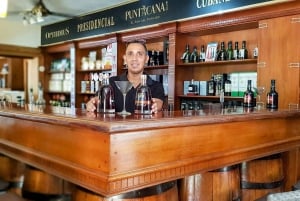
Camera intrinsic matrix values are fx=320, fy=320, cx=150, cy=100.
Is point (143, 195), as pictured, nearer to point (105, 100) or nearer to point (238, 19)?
point (105, 100)

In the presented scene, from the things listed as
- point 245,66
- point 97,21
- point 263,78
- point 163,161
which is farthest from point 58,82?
point 163,161

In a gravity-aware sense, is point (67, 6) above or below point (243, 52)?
above

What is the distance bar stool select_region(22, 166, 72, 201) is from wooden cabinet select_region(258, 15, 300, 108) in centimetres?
257

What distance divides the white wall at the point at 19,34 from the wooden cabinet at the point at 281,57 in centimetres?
539

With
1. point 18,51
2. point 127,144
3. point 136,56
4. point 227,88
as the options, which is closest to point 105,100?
point 127,144

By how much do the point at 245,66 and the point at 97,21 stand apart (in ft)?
9.81

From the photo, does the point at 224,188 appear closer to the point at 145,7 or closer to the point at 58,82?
the point at 145,7

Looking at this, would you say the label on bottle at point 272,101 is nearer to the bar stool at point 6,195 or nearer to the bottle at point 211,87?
the bottle at point 211,87

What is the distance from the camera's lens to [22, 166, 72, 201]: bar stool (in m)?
1.87

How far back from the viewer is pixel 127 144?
1.33m

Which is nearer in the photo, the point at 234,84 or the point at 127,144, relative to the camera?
the point at 127,144

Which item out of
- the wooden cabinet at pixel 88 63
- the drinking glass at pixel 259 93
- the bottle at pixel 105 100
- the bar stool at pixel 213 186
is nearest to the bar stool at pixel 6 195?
the bottle at pixel 105 100

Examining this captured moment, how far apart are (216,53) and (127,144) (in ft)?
10.7

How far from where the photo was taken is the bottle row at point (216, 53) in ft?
13.3
